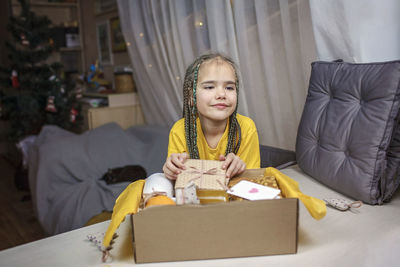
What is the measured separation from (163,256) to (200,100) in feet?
1.48

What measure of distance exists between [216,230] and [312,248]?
0.75ft

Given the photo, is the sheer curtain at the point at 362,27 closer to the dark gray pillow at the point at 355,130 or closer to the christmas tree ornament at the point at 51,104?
the dark gray pillow at the point at 355,130

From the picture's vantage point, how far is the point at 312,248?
0.72 meters

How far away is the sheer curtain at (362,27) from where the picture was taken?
3.91ft

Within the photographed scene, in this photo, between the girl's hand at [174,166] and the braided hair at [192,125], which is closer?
the girl's hand at [174,166]

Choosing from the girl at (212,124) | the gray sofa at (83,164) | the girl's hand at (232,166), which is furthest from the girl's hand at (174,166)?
the gray sofa at (83,164)

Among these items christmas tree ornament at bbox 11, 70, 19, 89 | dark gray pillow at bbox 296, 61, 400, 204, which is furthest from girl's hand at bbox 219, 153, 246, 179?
christmas tree ornament at bbox 11, 70, 19, 89

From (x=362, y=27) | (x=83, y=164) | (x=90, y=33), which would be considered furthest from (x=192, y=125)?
(x=90, y=33)

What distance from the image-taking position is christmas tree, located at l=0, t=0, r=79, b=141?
117 inches

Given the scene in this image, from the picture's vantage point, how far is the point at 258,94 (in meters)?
1.64

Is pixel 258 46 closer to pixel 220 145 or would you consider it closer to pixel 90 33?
pixel 220 145

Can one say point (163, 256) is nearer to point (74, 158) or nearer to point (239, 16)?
point (239, 16)

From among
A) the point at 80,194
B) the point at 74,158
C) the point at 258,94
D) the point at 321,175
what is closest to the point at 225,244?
the point at 321,175

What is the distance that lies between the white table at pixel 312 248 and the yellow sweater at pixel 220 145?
270 millimetres
